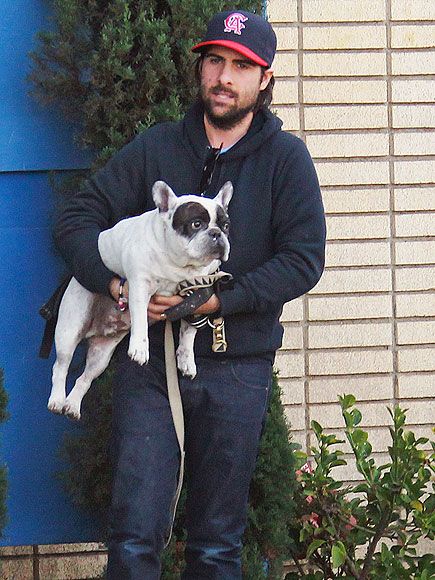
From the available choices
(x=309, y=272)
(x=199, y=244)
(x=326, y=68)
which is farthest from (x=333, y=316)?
(x=199, y=244)

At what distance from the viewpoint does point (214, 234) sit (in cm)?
368

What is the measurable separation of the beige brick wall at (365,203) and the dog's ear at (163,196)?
6.10 ft

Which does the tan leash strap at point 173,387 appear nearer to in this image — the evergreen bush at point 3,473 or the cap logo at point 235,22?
the evergreen bush at point 3,473

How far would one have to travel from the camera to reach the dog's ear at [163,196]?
3770 mm

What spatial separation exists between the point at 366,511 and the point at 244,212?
1672 mm

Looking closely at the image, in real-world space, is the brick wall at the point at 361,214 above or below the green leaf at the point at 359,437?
above

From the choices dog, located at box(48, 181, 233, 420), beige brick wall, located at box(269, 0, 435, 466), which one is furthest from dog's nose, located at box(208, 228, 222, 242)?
beige brick wall, located at box(269, 0, 435, 466)

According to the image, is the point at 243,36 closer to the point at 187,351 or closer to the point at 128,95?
the point at 128,95

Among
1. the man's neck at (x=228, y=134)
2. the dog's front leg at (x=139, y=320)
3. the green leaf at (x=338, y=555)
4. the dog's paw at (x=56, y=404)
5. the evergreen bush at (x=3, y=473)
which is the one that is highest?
the man's neck at (x=228, y=134)

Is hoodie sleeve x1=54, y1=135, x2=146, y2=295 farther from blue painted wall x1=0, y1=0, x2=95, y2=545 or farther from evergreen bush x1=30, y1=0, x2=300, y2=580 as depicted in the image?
blue painted wall x1=0, y1=0, x2=95, y2=545

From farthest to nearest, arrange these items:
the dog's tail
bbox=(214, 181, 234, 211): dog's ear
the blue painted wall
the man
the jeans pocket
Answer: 1. the blue painted wall
2. the dog's tail
3. the jeans pocket
4. the man
5. bbox=(214, 181, 234, 211): dog's ear

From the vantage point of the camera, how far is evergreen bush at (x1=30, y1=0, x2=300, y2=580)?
15.7ft

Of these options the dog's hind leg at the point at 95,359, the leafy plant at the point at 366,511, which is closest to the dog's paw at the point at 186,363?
the dog's hind leg at the point at 95,359

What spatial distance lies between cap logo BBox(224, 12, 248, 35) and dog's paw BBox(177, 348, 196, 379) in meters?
1.14
